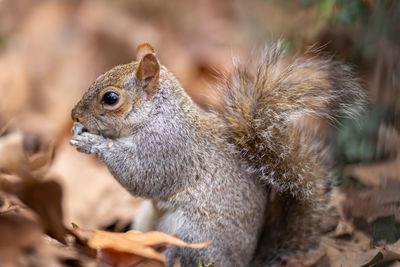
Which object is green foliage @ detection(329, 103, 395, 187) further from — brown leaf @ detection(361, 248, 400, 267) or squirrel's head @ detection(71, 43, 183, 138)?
squirrel's head @ detection(71, 43, 183, 138)

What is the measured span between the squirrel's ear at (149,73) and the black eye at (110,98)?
12 cm

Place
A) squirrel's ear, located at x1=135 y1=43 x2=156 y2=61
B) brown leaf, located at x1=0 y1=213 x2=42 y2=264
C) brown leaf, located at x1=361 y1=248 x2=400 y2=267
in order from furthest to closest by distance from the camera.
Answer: squirrel's ear, located at x1=135 y1=43 x2=156 y2=61
brown leaf, located at x1=361 y1=248 x2=400 y2=267
brown leaf, located at x1=0 y1=213 x2=42 y2=264

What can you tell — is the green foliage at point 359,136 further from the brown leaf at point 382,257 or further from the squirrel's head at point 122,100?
the squirrel's head at point 122,100

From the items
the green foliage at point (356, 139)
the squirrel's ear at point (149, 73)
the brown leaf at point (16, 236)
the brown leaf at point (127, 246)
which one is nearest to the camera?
the brown leaf at point (16, 236)

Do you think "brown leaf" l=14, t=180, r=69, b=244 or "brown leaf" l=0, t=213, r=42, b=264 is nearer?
"brown leaf" l=0, t=213, r=42, b=264

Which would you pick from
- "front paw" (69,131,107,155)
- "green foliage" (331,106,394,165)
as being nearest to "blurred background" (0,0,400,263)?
"green foliage" (331,106,394,165)

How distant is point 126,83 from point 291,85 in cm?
73

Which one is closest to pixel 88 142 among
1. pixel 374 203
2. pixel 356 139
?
pixel 374 203

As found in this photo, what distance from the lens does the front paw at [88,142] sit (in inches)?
84.9

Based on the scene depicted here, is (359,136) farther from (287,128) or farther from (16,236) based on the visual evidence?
(16,236)

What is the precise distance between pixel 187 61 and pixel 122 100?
2416mm

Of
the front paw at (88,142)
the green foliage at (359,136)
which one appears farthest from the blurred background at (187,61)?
the front paw at (88,142)

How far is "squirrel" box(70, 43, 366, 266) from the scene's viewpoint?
83.6 inches

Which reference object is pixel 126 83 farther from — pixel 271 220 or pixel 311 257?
pixel 311 257
